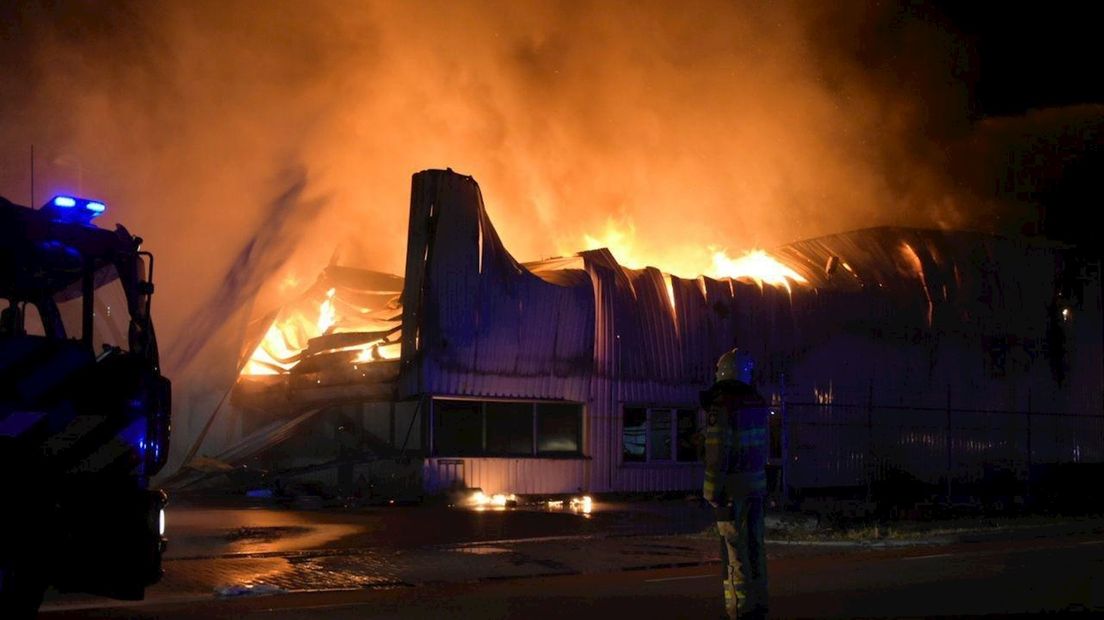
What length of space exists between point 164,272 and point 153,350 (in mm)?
15220

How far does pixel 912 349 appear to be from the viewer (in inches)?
1091

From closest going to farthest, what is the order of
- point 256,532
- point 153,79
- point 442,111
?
point 256,532
point 153,79
point 442,111

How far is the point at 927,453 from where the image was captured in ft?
89.7

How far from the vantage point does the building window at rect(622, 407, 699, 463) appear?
2388cm

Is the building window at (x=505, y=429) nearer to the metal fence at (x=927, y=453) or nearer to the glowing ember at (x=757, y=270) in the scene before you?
the metal fence at (x=927, y=453)

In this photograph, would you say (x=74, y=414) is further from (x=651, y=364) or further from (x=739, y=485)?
(x=651, y=364)

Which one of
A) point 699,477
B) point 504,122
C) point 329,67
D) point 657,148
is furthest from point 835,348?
point 329,67

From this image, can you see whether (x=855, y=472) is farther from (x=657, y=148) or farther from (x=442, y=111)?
(x=442, y=111)

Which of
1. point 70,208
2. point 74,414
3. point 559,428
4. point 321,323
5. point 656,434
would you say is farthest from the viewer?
point 321,323

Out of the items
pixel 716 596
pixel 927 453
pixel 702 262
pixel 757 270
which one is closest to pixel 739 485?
pixel 716 596

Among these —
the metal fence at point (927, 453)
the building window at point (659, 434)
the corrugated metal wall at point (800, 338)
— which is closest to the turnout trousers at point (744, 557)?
the corrugated metal wall at point (800, 338)

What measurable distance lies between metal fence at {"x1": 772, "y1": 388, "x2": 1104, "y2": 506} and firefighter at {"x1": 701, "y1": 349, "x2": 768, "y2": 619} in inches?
615

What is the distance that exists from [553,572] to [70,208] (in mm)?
6504

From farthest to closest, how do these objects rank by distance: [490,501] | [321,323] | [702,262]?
[702,262] → [321,323] → [490,501]
